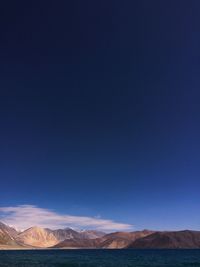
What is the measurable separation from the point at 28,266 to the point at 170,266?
34756 mm

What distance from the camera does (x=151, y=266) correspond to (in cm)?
9331

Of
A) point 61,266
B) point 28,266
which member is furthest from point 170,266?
point 28,266

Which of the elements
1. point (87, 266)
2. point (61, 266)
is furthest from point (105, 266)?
point (61, 266)

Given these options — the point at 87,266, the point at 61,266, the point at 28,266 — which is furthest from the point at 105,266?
the point at 28,266

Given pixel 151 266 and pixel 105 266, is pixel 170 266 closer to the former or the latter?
pixel 151 266

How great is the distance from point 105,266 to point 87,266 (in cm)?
462

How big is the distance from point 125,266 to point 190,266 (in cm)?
1593

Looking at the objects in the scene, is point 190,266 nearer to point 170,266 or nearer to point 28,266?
point 170,266

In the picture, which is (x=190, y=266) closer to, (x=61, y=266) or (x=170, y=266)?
(x=170, y=266)

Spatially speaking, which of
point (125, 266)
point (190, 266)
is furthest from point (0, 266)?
point (190, 266)

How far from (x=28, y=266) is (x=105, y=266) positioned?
18789 mm

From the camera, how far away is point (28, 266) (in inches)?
3578

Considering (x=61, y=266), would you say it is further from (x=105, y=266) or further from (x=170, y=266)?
(x=170, y=266)

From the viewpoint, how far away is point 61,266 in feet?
311
